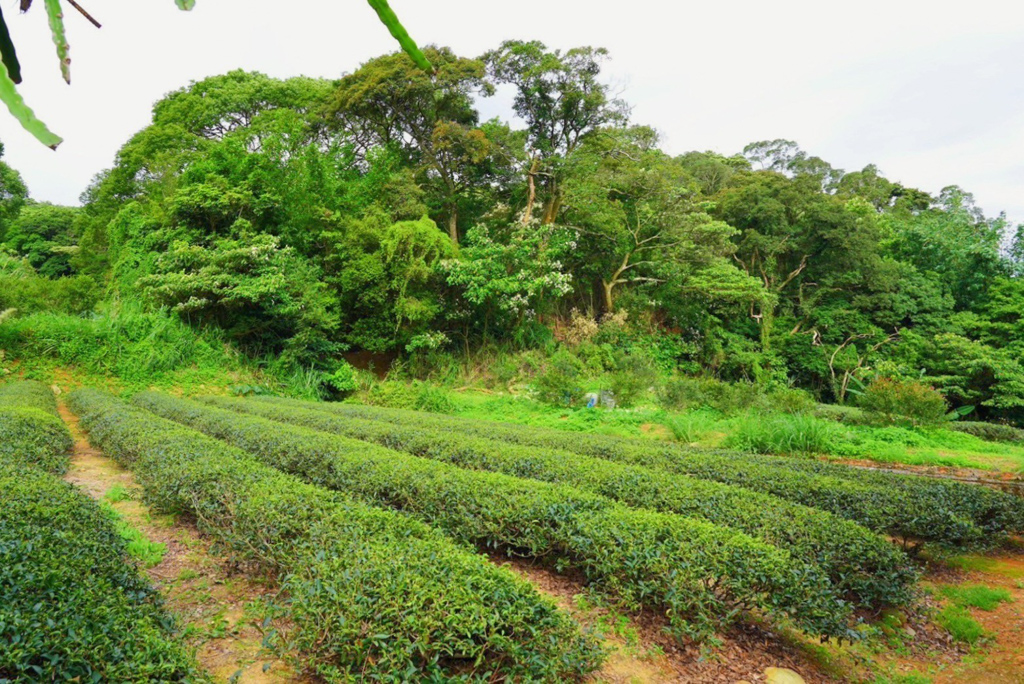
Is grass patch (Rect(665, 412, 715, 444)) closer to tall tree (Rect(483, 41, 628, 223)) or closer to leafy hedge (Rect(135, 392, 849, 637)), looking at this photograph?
leafy hedge (Rect(135, 392, 849, 637))

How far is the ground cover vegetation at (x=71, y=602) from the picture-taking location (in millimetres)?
1769

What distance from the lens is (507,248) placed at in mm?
14695

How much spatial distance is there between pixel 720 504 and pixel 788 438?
3.72m

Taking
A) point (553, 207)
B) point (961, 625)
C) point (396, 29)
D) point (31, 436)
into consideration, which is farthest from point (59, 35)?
point (553, 207)

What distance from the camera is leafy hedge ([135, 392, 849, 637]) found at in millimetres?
3006

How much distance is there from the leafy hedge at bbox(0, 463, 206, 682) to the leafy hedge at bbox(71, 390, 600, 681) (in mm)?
534

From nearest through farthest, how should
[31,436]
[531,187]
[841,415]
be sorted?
[31,436] → [841,415] → [531,187]

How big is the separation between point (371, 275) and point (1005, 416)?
15.6 m

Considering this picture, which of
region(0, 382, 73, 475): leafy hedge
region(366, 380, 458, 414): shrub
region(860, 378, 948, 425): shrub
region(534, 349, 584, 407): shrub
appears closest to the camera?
region(0, 382, 73, 475): leafy hedge

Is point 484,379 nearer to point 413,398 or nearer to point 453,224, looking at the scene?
point 413,398

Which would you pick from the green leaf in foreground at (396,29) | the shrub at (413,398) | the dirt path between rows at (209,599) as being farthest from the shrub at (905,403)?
the green leaf in foreground at (396,29)

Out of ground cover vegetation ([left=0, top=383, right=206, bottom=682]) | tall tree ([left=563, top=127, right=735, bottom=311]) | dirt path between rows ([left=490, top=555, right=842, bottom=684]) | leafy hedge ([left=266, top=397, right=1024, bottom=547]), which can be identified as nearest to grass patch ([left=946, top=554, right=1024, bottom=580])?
leafy hedge ([left=266, top=397, right=1024, bottom=547])

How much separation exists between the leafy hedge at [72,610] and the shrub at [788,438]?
21.8 ft

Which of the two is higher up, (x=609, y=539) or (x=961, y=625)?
(x=609, y=539)
